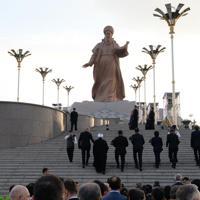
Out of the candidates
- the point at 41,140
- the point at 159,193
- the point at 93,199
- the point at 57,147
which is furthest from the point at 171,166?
the point at 93,199

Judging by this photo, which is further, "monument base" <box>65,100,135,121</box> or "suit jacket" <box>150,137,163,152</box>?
"monument base" <box>65,100,135,121</box>

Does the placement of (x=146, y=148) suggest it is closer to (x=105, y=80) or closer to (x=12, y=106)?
(x=12, y=106)

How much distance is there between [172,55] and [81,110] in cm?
1070

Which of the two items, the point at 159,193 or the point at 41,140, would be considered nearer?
the point at 159,193

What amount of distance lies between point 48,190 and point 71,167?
1408 centimetres

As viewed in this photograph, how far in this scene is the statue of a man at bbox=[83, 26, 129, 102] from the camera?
115ft

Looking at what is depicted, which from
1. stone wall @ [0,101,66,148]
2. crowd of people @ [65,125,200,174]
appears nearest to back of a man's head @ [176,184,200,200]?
crowd of people @ [65,125,200,174]

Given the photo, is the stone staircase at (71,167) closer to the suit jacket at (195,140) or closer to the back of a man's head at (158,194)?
the suit jacket at (195,140)

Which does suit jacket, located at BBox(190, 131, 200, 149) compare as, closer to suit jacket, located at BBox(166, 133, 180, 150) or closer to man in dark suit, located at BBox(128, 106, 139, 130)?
suit jacket, located at BBox(166, 133, 180, 150)

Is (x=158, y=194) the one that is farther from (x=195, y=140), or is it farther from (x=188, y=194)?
(x=195, y=140)

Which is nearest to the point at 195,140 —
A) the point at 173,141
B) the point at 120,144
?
the point at 173,141

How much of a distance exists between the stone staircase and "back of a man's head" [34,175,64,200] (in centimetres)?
1152

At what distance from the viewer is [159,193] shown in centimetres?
633

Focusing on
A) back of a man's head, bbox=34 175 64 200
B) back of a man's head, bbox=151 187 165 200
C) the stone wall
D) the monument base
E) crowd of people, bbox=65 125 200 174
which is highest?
the monument base
